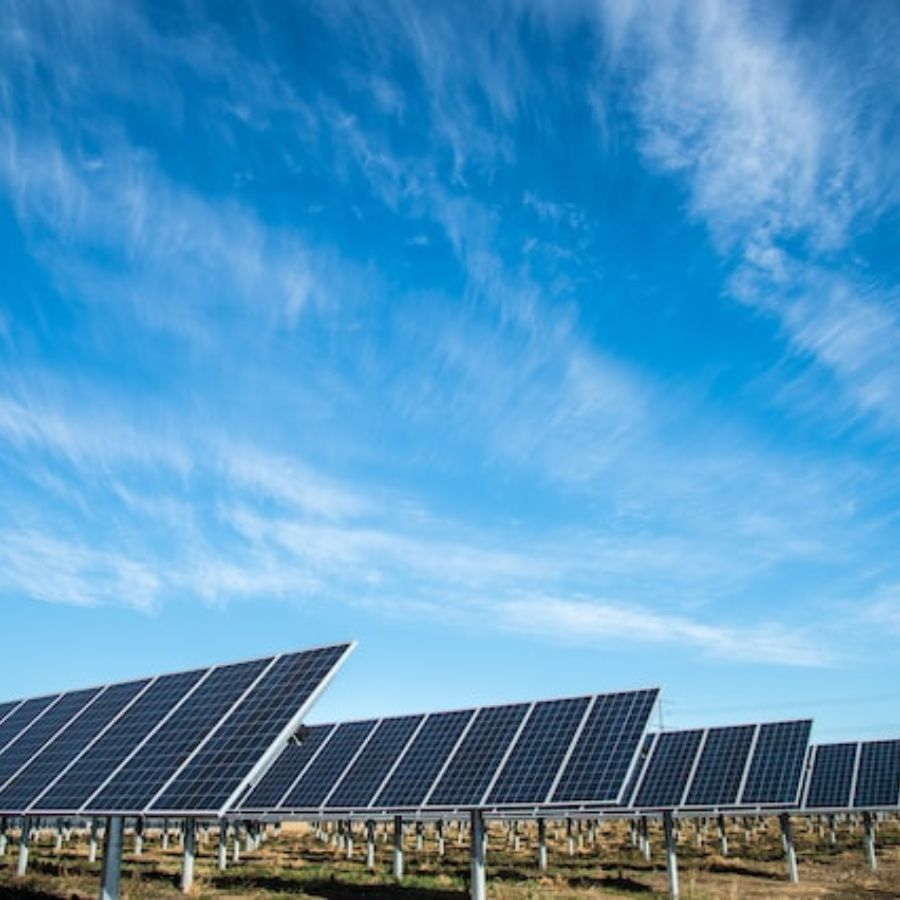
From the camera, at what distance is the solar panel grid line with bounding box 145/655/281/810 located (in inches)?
718

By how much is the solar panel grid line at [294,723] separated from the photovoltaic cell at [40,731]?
10214mm

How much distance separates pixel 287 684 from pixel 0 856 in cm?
2935

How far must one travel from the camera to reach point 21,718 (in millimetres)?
30219

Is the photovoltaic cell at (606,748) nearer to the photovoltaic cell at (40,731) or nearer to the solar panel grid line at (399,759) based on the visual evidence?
the solar panel grid line at (399,759)

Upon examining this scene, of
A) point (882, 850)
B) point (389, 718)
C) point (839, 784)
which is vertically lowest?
point (882, 850)

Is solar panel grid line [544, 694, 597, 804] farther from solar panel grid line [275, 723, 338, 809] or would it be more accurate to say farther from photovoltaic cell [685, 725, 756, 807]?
solar panel grid line [275, 723, 338, 809]

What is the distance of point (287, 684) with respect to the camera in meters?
20.8

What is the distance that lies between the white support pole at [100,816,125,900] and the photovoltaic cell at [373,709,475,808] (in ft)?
Result: 29.5

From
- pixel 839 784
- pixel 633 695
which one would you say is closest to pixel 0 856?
pixel 633 695

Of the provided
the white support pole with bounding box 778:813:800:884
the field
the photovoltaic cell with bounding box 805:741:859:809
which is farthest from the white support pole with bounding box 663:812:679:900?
the photovoltaic cell with bounding box 805:741:859:809

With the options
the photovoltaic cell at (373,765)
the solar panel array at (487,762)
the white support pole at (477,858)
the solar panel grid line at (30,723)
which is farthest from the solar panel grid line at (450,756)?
the solar panel grid line at (30,723)

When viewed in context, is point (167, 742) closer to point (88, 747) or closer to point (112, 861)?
point (112, 861)

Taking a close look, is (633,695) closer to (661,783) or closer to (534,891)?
(534,891)

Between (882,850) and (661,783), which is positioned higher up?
(661,783)
